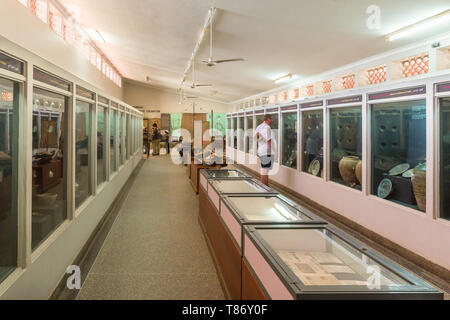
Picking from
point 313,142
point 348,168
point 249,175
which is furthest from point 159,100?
point 249,175

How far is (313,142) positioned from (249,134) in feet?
18.6

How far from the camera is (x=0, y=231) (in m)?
3.52

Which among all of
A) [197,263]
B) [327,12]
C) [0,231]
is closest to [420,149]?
[327,12]

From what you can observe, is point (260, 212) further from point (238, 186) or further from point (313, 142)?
point (313, 142)

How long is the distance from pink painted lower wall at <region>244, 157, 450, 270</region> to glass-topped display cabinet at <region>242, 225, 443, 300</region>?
81.1 inches

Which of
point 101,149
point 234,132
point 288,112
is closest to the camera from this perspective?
point 101,149

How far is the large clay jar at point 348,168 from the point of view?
598cm

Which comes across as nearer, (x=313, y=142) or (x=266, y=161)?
(x=313, y=142)

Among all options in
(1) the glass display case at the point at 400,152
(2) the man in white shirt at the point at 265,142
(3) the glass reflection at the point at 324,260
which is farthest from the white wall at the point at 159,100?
(3) the glass reflection at the point at 324,260

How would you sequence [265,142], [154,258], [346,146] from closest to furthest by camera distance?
[154,258]
[346,146]
[265,142]

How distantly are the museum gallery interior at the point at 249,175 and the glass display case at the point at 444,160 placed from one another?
0.02 metres

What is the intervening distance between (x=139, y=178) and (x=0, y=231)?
7.29m

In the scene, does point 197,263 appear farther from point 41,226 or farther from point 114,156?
point 114,156

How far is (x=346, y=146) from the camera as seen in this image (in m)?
6.42
